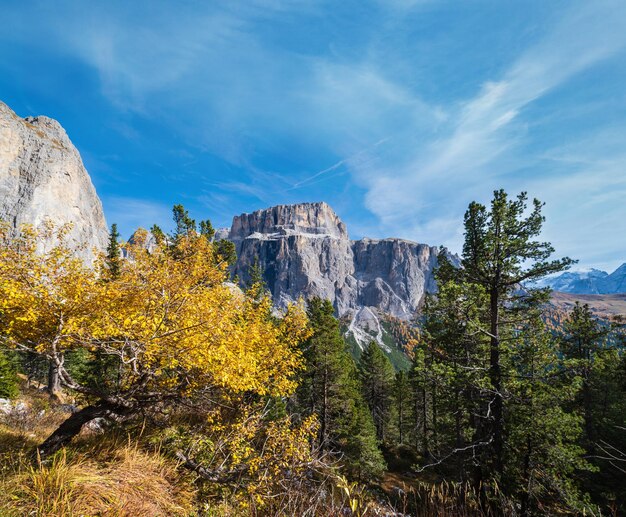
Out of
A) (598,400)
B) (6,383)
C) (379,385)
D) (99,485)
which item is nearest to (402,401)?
(379,385)

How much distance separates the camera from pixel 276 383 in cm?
997

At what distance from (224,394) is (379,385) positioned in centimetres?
3989

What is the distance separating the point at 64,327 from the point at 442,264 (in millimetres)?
13394

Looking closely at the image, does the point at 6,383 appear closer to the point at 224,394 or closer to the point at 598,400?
the point at 224,394

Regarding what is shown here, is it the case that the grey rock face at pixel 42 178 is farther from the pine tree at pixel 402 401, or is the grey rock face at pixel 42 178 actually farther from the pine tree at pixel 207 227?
the pine tree at pixel 402 401

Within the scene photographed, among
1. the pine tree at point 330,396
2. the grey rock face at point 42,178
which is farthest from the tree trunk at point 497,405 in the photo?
the grey rock face at point 42,178

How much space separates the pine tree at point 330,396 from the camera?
70.5ft

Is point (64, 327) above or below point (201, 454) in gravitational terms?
above

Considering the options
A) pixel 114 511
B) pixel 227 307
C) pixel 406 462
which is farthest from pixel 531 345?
pixel 406 462

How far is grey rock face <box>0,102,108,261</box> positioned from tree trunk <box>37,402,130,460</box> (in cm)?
8009

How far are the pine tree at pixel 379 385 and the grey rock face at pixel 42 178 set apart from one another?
69.0 meters

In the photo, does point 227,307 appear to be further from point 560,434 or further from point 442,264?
point 560,434

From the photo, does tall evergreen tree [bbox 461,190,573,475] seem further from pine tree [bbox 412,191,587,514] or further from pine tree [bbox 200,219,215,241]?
pine tree [bbox 200,219,215,241]

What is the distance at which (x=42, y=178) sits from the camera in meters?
81.6
